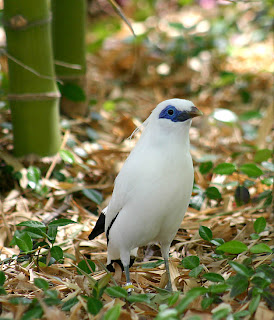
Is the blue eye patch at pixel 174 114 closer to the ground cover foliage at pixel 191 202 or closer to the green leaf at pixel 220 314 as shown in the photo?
the ground cover foliage at pixel 191 202

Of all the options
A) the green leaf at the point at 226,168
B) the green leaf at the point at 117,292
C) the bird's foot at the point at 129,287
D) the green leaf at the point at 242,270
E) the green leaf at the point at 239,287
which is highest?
the green leaf at the point at 226,168

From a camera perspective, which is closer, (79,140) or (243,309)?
(243,309)

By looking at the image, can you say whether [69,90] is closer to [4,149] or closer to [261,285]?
[4,149]

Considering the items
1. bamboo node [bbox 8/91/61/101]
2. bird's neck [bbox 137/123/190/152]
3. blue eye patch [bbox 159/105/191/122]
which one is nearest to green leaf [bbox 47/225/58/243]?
bird's neck [bbox 137/123/190/152]

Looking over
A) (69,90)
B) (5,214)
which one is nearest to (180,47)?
(69,90)

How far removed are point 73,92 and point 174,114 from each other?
141 centimetres

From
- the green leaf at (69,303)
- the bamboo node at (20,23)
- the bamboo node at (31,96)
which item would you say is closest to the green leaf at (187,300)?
the green leaf at (69,303)

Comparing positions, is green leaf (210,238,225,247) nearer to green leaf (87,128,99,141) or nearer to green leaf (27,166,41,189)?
green leaf (27,166,41,189)

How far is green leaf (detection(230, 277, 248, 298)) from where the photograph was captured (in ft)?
4.91

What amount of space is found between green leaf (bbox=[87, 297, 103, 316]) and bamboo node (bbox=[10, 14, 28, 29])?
4.60ft

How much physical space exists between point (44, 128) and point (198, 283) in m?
1.19

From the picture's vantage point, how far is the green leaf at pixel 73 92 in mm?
2925

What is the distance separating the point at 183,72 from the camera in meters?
4.15

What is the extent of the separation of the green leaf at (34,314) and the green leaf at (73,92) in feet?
5.53
